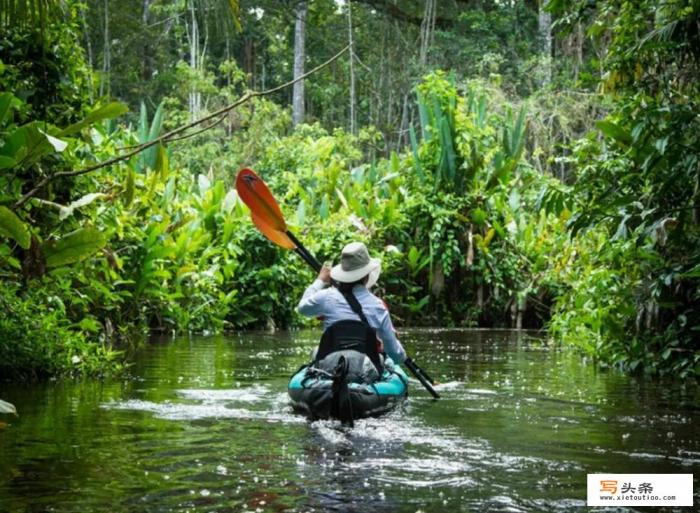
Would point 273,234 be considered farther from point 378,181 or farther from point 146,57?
point 146,57

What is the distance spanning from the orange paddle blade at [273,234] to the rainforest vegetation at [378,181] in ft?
3.60

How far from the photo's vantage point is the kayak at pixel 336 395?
22.9ft

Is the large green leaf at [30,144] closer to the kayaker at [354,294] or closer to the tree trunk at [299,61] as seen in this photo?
the kayaker at [354,294]

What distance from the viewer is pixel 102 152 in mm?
11375

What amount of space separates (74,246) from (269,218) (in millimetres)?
1731

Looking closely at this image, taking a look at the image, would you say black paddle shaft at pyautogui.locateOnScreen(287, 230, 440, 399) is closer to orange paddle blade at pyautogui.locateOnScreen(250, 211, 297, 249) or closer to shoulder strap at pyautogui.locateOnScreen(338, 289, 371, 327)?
orange paddle blade at pyautogui.locateOnScreen(250, 211, 297, 249)

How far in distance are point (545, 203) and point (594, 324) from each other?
6.34 ft

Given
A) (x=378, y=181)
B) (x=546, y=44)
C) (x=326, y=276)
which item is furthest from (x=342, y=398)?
(x=546, y=44)

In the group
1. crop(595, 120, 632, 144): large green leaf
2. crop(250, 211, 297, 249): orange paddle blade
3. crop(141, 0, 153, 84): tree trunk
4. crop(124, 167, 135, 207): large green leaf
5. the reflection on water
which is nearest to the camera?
the reflection on water

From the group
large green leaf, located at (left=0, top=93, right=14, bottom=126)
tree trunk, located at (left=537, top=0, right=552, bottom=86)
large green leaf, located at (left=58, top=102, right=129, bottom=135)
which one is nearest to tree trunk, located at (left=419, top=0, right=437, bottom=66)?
tree trunk, located at (left=537, top=0, right=552, bottom=86)

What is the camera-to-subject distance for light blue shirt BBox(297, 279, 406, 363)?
768cm

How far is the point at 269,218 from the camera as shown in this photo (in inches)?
355

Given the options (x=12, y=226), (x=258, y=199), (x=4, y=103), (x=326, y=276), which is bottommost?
(x=326, y=276)

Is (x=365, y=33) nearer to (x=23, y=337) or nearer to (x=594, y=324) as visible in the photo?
(x=594, y=324)
